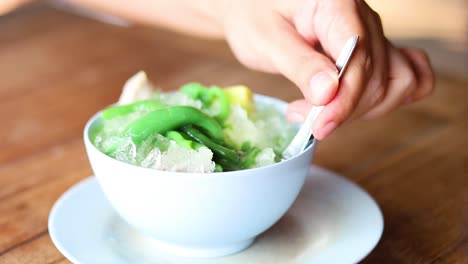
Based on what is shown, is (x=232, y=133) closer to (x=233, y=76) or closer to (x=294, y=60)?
(x=294, y=60)

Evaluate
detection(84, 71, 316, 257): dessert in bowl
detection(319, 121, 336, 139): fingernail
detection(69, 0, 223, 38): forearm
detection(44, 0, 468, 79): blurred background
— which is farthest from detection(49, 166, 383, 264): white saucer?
detection(44, 0, 468, 79): blurred background

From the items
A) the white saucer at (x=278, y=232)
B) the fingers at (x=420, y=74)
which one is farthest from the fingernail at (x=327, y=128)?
the fingers at (x=420, y=74)

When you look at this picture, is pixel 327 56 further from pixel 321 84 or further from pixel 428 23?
pixel 428 23

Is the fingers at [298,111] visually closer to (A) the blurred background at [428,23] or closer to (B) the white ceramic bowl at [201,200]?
(B) the white ceramic bowl at [201,200]

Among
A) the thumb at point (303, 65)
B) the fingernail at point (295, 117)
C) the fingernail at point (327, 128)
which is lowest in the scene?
the fingernail at point (295, 117)

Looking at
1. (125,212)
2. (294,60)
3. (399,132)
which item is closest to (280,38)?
(294,60)
